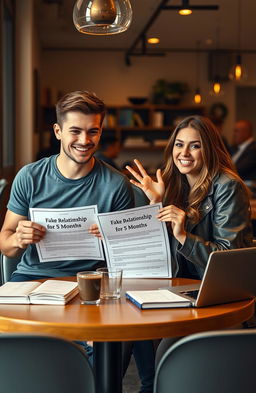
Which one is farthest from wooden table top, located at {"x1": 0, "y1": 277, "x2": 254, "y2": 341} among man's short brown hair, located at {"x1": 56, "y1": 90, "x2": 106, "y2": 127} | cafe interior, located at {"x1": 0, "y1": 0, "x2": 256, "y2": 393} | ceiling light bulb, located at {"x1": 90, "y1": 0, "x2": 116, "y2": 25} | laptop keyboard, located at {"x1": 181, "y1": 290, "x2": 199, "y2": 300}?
cafe interior, located at {"x1": 0, "y1": 0, "x2": 256, "y2": 393}

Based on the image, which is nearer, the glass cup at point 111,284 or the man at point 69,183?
the glass cup at point 111,284

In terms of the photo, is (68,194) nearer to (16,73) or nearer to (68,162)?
(68,162)

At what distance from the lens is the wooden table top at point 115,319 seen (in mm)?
1612

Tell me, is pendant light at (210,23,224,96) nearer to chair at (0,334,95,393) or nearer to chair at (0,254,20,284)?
chair at (0,254,20,284)

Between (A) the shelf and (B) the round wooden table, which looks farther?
(A) the shelf

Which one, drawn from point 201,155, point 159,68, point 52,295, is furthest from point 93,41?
point 52,295

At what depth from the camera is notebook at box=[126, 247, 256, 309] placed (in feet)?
5.77

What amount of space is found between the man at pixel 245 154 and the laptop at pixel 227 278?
4987 millimetres

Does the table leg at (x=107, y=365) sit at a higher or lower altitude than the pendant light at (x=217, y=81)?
lower

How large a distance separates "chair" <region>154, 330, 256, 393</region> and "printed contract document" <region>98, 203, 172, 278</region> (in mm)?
682

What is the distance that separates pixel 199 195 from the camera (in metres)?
2.56

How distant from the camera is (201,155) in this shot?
263 centimetres

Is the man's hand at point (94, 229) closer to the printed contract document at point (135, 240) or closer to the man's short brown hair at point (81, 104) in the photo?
the printed contract document at point (135, 240)

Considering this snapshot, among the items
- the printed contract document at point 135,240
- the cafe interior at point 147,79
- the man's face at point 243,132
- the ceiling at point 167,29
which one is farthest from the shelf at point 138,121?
the printed contract document at point 135,240
